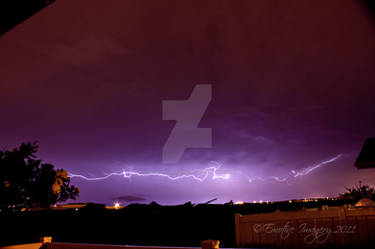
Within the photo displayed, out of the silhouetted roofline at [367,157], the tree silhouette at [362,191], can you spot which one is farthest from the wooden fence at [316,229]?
the tree silhouette at [362,191]

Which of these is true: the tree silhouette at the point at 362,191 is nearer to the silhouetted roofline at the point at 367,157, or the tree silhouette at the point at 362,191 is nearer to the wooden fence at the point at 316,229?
the wooden fence at the point at 316,229

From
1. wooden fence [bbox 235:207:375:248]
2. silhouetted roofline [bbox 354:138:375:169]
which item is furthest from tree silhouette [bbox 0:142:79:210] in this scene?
wooden fence [bbox 235:207:375:248]

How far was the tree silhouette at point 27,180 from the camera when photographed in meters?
4.63

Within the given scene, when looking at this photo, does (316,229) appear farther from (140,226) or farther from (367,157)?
(140,226)

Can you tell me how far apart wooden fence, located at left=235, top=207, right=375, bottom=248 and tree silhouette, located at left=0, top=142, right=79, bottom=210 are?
5928 mm

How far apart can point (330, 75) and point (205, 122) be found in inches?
441

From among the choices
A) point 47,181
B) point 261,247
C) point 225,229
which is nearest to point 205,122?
point 225,229

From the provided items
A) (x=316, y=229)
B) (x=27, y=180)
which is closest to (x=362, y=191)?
(x=316, y=229)

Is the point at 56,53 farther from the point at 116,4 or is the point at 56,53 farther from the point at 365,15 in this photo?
the point at 365,15

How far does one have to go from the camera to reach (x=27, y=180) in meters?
4.93

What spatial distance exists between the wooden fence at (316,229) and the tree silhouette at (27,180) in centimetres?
593

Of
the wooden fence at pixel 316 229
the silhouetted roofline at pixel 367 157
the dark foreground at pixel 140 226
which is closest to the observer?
the silhouetted roofline at pixel 367 157

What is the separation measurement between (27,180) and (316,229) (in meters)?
7.16

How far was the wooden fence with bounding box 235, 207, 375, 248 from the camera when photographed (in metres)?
7.38
